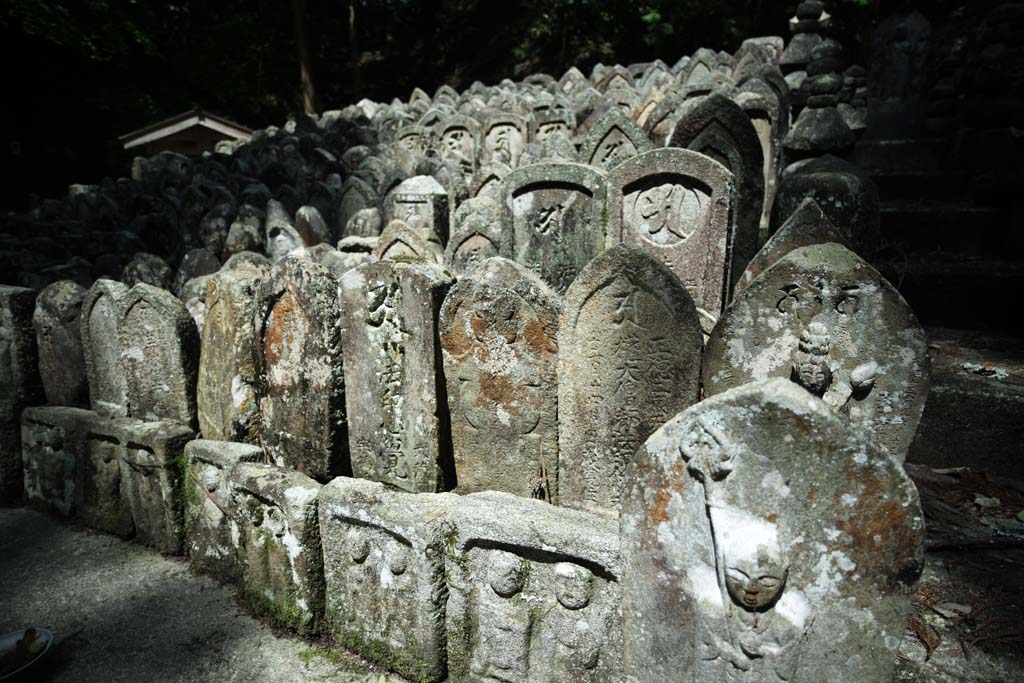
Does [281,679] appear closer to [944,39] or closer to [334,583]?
[334,583]

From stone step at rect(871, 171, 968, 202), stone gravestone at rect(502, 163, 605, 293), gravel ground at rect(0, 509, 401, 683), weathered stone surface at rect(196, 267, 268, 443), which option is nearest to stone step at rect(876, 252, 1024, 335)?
stone step at rect(871, 171, 968, 202)

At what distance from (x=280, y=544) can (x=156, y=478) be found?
0.94m

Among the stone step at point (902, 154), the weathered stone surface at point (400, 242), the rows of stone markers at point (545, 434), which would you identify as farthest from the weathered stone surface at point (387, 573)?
the stone step at point (902, 154)

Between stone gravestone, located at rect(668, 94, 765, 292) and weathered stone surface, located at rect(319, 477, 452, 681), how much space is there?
2973mm

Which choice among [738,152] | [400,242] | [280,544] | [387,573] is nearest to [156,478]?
[280,544]

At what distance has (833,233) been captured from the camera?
263 centimetres

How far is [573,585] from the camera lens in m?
1.96

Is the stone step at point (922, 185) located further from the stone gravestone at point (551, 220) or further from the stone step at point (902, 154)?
the stone gravestone at point (551, 220)

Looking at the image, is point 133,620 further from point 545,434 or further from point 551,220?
point 551,220

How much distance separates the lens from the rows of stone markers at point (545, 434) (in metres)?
1.55

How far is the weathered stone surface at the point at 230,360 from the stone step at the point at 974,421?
330cm

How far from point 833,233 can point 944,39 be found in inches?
310

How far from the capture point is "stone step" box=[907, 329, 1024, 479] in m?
2.90

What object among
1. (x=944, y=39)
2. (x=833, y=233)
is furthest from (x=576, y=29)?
(x=833, y=233)
